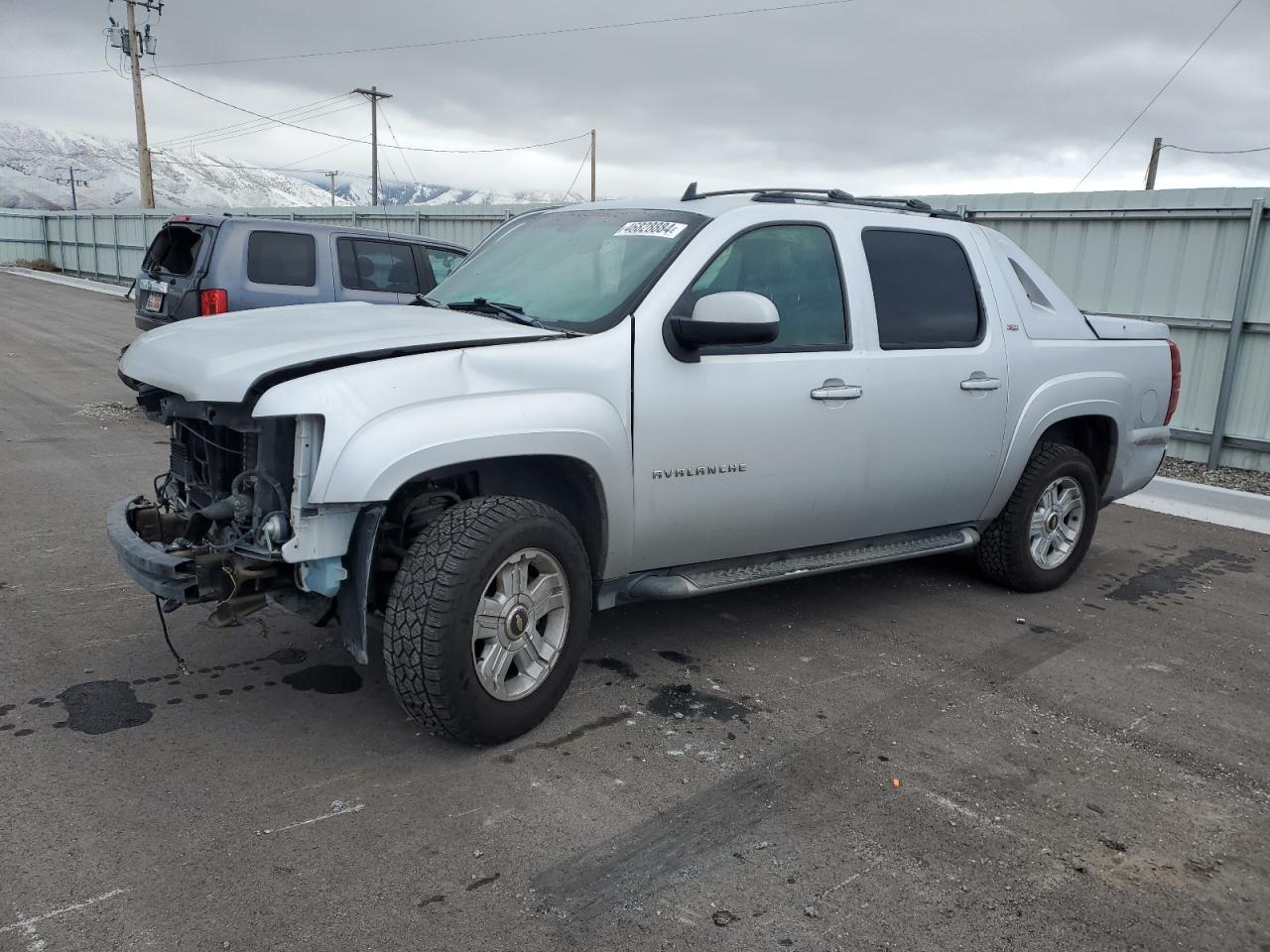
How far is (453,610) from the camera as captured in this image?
3.32 m

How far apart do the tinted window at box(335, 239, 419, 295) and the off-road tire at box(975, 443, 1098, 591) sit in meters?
6.59

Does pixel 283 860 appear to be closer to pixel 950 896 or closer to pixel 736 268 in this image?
pixel 950 896

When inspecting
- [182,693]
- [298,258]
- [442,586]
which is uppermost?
[298,258]

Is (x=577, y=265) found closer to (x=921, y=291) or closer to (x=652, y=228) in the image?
(x=652, y=228)

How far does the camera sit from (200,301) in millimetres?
9219

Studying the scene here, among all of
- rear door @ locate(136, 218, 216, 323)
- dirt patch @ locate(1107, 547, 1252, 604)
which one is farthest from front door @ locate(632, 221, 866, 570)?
rear door @ locate(136, 218, 216, 323)

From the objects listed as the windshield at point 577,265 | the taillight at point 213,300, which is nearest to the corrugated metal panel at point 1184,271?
the windshield at point 577,265

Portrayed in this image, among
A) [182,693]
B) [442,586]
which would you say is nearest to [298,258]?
[182,693]

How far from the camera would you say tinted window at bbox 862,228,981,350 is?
189 inches

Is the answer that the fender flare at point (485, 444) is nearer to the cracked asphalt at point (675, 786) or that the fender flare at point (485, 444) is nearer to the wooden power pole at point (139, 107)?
the cracked asphalt at point (675, 786)

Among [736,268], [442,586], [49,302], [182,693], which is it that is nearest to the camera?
[442,586]

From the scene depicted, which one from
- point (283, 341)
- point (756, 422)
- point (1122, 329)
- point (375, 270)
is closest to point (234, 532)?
point (283, 341)

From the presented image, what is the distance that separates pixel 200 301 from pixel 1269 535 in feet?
28.9

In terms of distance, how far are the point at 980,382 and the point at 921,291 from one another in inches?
21.3
